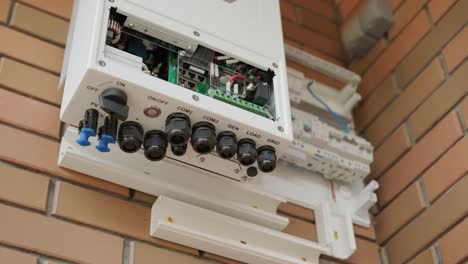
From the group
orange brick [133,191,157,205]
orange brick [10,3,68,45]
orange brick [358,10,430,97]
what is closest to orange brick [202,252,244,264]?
orange brick [133,191,157,205]

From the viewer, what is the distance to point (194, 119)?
134 cm

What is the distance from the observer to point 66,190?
1.43 m

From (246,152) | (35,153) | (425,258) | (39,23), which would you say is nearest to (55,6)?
(39,23)

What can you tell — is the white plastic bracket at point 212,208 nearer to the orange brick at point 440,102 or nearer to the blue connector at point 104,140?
the blue connector at point 104,140

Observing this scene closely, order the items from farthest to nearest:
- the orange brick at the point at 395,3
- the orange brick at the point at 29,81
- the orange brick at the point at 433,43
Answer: the orange brick at the point at 395,3 < the orange brick at the point at 433,43 < the orange brick at the point at 29,81

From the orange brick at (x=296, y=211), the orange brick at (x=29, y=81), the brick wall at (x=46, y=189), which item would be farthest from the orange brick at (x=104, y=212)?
the orange brick at (x=296, y=211)

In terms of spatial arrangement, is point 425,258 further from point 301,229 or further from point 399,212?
point 301,229

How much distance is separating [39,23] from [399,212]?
107 cm

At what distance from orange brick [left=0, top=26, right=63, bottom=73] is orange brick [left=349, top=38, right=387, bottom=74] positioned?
1.06 m

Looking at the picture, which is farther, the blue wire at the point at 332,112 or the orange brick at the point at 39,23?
the blue wire at the point at 332,112

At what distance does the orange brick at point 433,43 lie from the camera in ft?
6.22

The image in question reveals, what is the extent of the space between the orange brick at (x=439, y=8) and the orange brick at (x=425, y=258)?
70 centimetres

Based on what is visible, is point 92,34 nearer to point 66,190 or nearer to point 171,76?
point 171,76

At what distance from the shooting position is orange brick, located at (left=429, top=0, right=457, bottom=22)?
1953 mm
